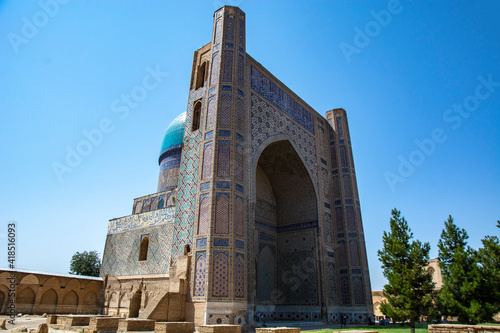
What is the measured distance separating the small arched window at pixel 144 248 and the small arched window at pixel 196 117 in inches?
184

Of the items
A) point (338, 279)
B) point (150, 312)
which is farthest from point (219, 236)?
point (338, 279)

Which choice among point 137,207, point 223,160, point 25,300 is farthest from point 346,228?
point 25,300

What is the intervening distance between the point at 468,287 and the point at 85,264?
18.1 meters

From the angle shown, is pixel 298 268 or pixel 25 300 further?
pixel 298 268

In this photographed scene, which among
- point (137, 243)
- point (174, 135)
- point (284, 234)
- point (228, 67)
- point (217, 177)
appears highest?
point (174, 135)

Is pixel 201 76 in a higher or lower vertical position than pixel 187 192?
higher

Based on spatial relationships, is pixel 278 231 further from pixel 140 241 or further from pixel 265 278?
pixel 140 241

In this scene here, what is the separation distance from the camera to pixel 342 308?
39.9 ft

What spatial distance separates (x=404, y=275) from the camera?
7.27m

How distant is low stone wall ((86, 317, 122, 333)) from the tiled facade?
1.07m

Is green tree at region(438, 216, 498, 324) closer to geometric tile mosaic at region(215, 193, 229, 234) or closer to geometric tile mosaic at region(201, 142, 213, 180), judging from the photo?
geometric tile mosaic at region(215, 193, 229, 234)

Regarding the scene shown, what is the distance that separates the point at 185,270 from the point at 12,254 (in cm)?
345

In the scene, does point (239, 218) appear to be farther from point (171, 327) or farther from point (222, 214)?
point (171, 327)

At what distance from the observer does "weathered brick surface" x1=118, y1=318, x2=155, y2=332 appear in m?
6.48
